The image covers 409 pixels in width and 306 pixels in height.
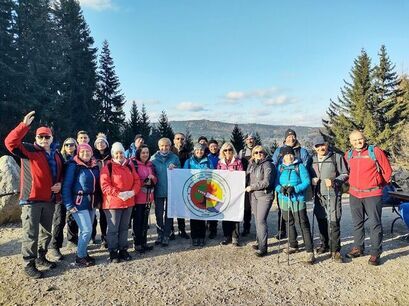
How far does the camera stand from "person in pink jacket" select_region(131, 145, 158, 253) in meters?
6.65

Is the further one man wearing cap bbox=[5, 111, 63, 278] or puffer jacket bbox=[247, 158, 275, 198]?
puffer jacket bbox=[247, 158, 275, 198]

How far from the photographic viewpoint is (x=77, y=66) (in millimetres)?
36531

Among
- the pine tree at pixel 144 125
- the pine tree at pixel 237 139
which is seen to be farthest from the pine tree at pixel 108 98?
the pine tree at pixel 237 139

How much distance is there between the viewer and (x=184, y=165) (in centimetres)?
742

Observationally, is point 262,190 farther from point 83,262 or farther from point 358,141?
point 83,262

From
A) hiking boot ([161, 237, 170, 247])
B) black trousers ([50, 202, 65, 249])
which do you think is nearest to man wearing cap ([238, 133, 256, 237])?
hiking boot ([161, 237, 170, 247])

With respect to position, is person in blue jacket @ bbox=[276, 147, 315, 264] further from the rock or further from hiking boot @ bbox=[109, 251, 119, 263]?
the rock

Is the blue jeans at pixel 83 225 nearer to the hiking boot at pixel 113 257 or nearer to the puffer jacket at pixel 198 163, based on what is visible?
the hiking boot at pixel 113 257

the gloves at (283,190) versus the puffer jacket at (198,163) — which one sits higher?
the puffer jacket at (198,163)

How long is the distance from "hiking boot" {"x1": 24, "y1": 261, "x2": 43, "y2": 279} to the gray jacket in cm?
Answer: 514

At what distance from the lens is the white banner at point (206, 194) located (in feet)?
23.6

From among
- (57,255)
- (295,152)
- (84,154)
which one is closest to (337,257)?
(295,152)

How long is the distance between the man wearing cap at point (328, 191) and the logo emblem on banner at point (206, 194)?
1.89 metres

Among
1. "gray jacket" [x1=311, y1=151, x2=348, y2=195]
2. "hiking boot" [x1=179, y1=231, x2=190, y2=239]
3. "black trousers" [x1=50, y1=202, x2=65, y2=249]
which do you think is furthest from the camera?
"hiking boot" [x1=179, y1=231, x2=190, y2=239]
